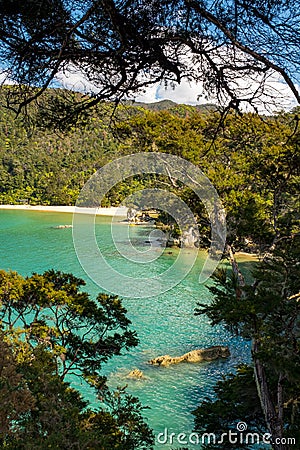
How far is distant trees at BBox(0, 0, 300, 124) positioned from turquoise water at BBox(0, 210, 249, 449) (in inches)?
225

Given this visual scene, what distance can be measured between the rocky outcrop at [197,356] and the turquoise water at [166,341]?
0.17m

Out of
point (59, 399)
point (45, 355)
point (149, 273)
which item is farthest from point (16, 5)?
point (149, 273)

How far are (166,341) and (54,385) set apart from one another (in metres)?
7.41

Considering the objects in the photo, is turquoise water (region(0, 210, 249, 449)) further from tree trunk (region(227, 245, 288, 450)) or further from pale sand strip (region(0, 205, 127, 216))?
pale sand strip (region(0, 205, 127, 216))

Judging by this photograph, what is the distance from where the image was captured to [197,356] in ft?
29.1

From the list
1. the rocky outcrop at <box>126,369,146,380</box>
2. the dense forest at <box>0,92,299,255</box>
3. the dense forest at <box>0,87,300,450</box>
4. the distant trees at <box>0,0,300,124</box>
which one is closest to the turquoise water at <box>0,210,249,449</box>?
the rocky outcrop at <box>126,369,146,380</box>

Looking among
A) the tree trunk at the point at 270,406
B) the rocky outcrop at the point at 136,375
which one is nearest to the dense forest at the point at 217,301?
the tree trunk at the point at 270,406

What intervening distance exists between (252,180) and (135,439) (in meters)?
4.54

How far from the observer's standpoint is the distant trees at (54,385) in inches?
78.2

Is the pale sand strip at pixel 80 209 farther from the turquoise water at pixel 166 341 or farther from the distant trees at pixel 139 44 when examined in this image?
the distant trees at pixel 139 44

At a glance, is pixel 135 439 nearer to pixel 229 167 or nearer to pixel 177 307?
pixel 229 167

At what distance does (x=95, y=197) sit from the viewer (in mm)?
40812

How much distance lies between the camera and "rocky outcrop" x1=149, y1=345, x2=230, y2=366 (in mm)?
8594

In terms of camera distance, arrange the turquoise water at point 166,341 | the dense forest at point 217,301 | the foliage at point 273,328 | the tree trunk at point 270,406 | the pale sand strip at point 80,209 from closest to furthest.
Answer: the dense forest at point 217,301 → the foliage at point 273,328 → the tree trunk at point 270,406 → the turquoise water at point 166,341 → the pale sand strip at point 80,209
